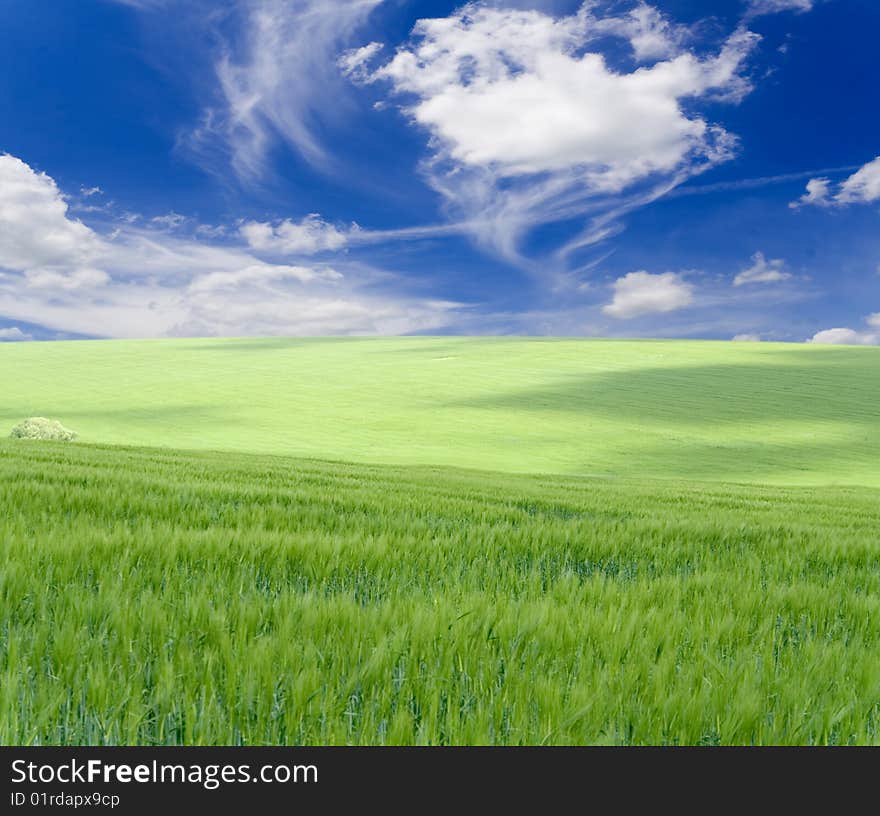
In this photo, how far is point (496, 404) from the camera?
57.7m

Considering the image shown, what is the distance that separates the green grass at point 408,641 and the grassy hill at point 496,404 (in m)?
28.7

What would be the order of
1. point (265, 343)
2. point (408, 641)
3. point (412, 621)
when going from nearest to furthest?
point (408, 641) < point (412, 621) < point (265, 343)

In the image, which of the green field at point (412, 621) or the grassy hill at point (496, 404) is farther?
the grassy hill at point (496, 404)

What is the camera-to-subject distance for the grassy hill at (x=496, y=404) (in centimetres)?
4191

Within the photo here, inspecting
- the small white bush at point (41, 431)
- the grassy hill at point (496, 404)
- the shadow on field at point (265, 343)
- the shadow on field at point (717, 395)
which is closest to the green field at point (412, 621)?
the grassy hill at point (496, 404)

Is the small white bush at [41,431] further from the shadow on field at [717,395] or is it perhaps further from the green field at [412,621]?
the green field at [412,621]

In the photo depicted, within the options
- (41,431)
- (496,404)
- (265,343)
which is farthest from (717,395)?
(265,343)

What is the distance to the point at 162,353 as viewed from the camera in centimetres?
8812

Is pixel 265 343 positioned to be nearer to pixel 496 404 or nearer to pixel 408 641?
pixel 496 404

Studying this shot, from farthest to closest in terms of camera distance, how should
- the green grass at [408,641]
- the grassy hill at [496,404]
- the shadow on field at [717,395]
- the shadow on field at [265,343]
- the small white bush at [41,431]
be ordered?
the shadow on field at [265,343] → the shadow on field at [717,395] → the grassy hill at [496,404] → the small white bush at [41,431] → the green grass at [408,641]

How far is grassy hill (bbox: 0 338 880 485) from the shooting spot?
41.9 meters

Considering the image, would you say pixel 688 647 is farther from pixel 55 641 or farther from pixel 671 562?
pixel 55 641

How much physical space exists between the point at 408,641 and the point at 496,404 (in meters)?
55.3

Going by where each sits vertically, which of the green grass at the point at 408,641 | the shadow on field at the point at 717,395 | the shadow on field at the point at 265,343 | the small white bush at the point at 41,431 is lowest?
the green grass at the point at 408,641
